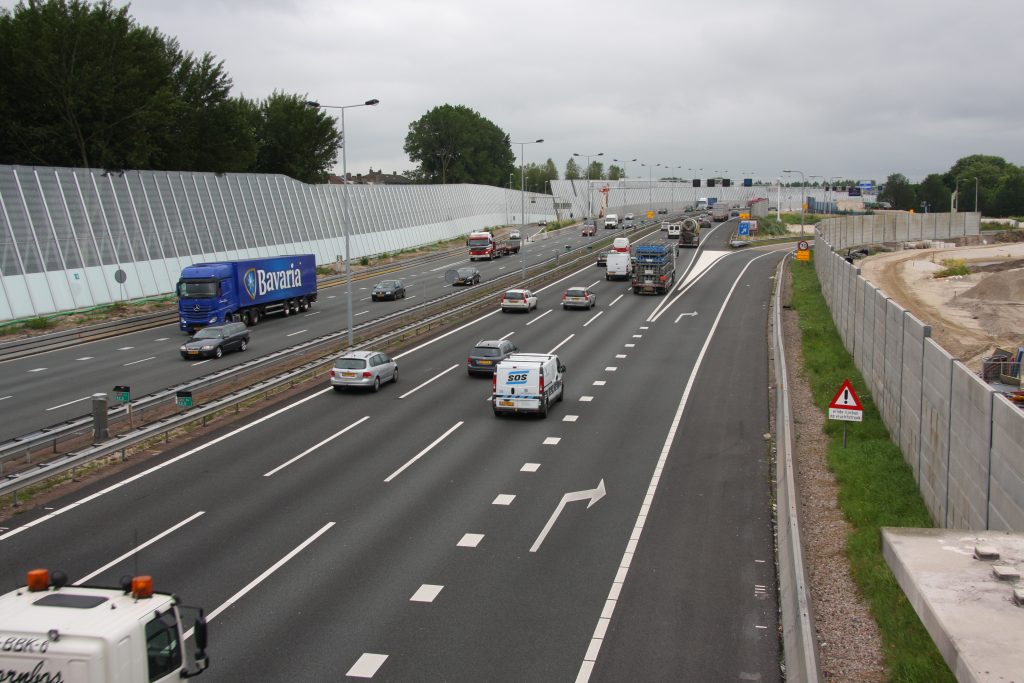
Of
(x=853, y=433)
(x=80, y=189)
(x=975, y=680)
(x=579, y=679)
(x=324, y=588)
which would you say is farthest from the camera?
(x=80, y=189)

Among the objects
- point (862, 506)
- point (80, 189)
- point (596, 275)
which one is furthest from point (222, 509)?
point (596, 275)

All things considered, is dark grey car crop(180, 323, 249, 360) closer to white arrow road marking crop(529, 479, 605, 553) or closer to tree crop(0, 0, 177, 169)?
white arrow road marking crop(529, 479, 605, 553)

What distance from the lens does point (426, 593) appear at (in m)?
15.6

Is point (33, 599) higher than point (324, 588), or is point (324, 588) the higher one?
point (33, 599)

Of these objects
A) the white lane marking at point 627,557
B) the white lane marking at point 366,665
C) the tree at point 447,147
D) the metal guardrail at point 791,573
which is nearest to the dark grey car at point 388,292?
the white lane marking at point 627,557

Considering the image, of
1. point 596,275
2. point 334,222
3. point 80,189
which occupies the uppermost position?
point 80,189

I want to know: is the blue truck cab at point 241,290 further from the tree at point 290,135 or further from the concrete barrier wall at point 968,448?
the tree at point 290,135

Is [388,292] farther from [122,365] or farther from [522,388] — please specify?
[522,388]

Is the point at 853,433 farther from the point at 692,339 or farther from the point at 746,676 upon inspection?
the point at 692,339

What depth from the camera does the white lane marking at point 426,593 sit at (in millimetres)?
15367

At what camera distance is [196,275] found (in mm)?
48375

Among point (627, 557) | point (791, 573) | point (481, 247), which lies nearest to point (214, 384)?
point (627, 557)

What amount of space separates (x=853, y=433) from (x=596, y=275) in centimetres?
5344

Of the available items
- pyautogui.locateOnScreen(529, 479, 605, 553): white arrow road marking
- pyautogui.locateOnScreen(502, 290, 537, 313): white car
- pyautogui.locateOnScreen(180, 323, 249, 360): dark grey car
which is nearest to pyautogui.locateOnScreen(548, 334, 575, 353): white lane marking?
pyautogui.locateOnScreen(502, 290, 537, 313): white car
